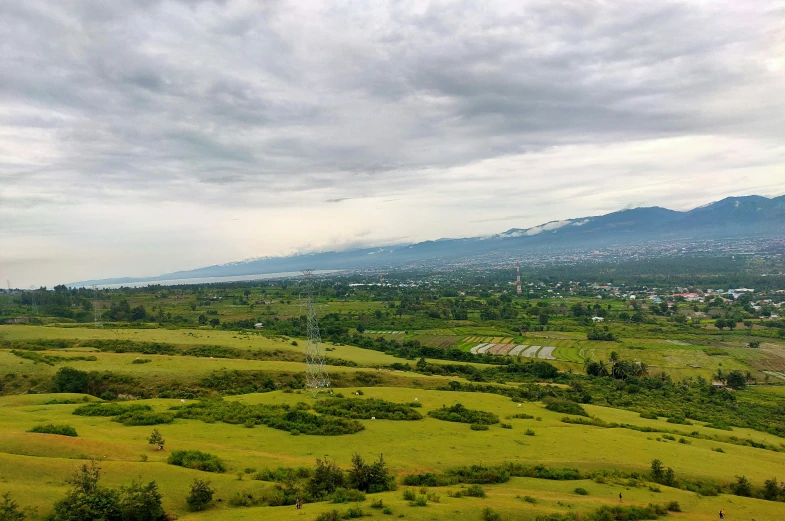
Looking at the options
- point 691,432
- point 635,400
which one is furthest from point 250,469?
point 635,400

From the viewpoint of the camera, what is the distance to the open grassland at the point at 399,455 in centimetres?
2075

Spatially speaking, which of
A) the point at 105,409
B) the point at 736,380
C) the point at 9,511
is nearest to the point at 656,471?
the point at 9,511

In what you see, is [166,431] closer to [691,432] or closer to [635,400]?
[691,432]

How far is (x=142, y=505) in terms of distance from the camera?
58.8 ft

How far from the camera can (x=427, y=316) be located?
13788 cm

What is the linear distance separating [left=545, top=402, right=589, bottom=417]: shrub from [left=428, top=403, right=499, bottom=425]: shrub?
1026cm

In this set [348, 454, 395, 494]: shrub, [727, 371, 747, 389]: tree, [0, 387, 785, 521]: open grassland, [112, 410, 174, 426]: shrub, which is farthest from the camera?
[727, 371, 747, 389]: tree

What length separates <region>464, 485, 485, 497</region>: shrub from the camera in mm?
23073

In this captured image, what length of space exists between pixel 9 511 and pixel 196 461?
8.41m

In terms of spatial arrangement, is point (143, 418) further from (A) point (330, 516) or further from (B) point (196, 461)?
(A) point (330, 516)

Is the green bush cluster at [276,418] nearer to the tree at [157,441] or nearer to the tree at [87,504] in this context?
the tree at [157,441]

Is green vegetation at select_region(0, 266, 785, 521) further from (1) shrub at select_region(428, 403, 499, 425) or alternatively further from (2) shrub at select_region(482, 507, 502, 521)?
(1) shrub at select_region(428, 403, 499, 425)

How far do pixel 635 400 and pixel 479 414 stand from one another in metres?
31.4

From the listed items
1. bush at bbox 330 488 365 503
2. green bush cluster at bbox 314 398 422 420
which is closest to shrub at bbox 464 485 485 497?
bush at bbox 330 488 365 503
